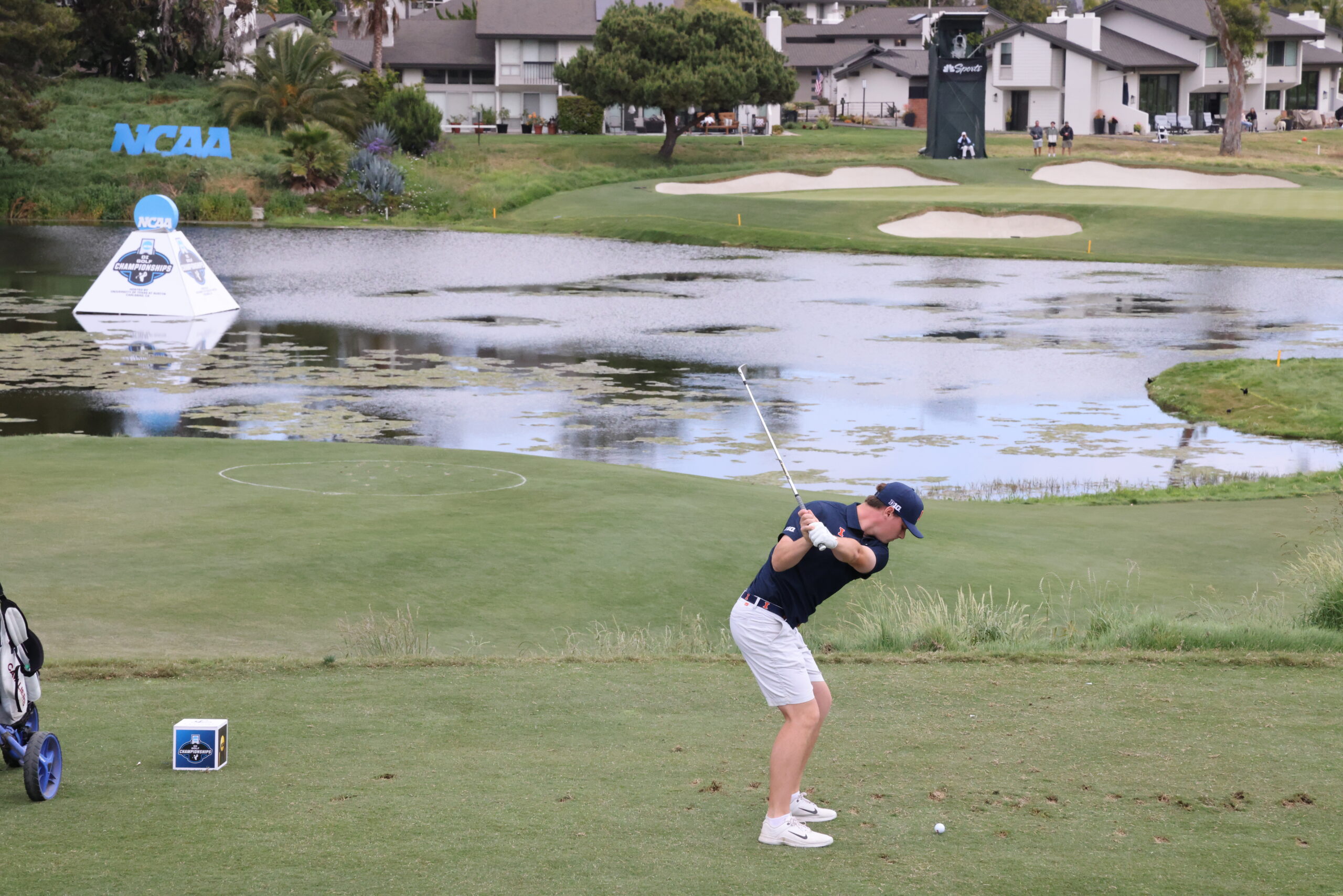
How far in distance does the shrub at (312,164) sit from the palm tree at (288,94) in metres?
5.62

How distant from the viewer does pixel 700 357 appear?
113 ft

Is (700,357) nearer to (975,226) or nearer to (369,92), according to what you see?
(975,226)

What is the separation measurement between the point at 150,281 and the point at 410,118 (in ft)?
131

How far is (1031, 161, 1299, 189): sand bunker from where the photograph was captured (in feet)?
234

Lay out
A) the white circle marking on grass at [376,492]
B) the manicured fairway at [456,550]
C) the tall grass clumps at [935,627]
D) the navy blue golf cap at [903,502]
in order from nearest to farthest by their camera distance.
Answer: the navy blue golf cap at [903,502] → the tall grass clumps at [935,627] → the manicured fairway at [456,550] → the white circle marking on grass at [376,492]

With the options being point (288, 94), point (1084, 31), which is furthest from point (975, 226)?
point (1084, 31)

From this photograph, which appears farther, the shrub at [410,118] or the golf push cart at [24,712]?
the shrub at [410,118]

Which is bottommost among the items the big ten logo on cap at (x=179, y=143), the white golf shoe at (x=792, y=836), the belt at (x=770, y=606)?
the white golf shoe at (x=792, y=836)

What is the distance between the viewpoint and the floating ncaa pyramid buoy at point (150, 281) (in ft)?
129

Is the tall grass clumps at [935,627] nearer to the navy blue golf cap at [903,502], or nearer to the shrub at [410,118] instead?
the navy blue golf cap at [903,502]

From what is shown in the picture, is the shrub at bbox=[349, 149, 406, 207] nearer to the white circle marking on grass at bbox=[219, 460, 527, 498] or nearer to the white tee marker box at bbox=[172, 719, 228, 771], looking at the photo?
the white circle marking on grass at bbox=[219, 460, 527, 498]

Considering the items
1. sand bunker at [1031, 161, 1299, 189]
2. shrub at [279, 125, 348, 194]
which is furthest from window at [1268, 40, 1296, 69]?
shrub at [279, 125, 348, 194]

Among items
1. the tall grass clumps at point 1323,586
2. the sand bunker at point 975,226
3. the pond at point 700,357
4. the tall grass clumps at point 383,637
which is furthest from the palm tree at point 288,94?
the tall grass clumps at point 1323,586

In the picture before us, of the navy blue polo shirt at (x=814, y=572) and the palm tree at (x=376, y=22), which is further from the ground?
the palm tree at (x=376, y=22)
